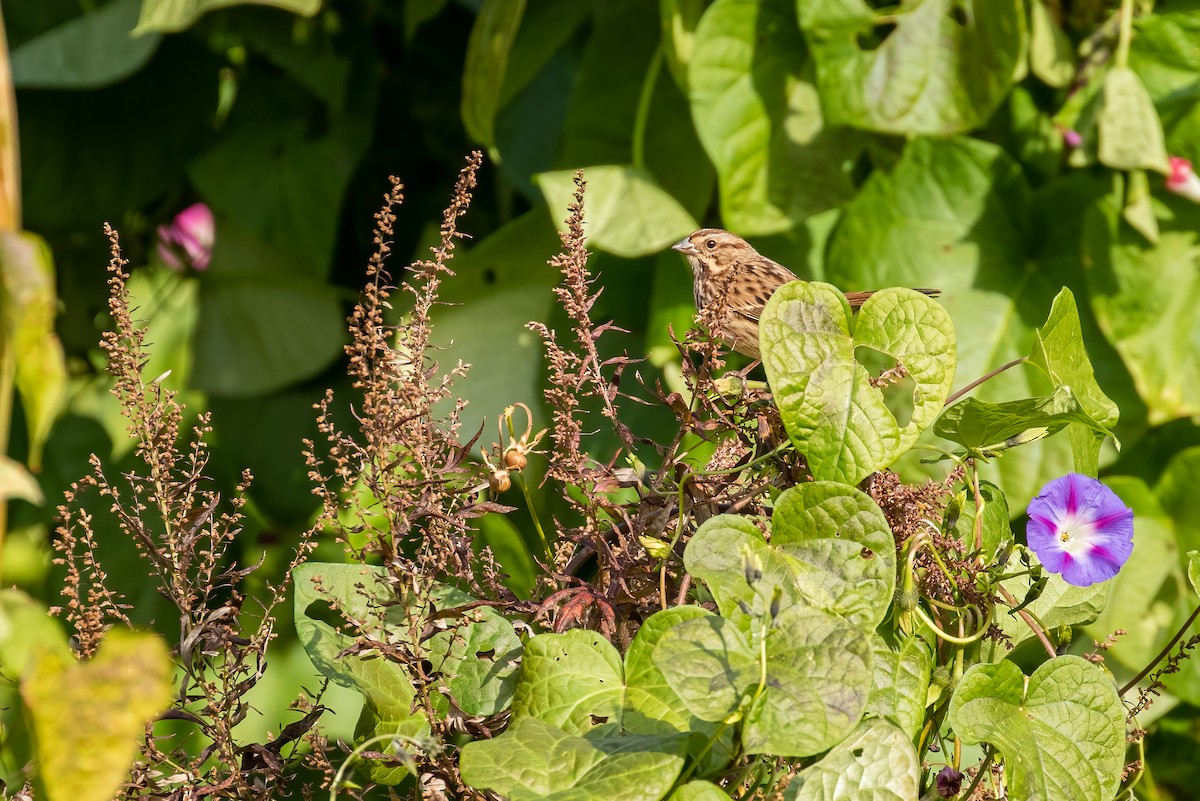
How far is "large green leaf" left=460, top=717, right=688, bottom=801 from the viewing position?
62 cm

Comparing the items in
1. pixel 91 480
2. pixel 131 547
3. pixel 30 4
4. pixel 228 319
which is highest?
pixel 91 480

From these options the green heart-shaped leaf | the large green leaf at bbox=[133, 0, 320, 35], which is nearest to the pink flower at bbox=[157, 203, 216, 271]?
the large green leaf at bbox=[133, 0, 320, 35]

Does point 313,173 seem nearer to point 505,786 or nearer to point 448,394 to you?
point 448,394

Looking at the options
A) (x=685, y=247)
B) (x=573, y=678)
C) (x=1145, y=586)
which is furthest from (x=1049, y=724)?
(x=1145, y=586)

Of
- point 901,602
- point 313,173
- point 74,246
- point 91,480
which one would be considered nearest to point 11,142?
point 91,480

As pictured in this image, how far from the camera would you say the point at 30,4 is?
6.78ft

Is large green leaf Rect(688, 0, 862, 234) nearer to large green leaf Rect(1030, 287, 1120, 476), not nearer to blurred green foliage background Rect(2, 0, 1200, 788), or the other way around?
blurred green foliage background Rect(2, 0, 1200, 788)

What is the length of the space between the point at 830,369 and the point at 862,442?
5cm

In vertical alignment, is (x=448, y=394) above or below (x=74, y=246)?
above

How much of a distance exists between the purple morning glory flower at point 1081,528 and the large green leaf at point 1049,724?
0.07 meters

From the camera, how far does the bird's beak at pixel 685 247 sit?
171cm

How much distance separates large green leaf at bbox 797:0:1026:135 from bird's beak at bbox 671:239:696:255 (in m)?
0.25

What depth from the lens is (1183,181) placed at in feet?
5.82

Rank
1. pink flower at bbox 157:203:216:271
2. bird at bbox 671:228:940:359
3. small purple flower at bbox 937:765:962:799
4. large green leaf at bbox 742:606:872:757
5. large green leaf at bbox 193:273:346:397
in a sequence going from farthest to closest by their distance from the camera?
1. pink flower at bbox 157:203:216:271
2. large green leaf at bbox 193:273:346:397
3. bird at bbox 671:228:940:359
4. small purple flower at bbox 937:765:962:799
5. large green leaf at bbox 742:606:872:757
